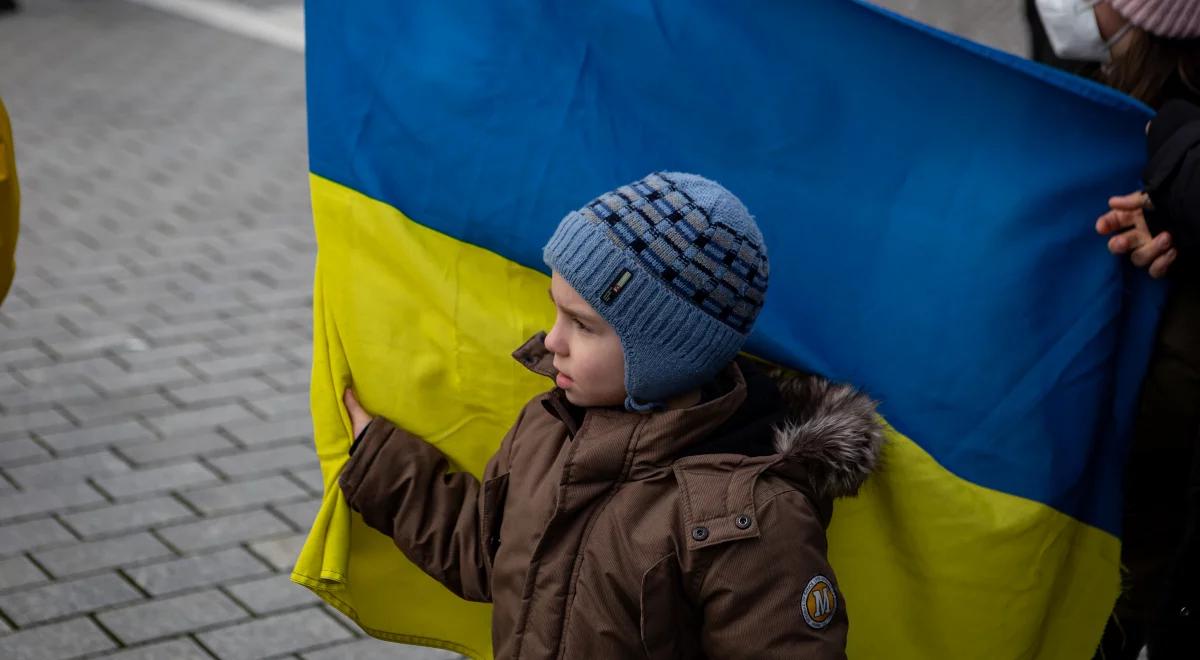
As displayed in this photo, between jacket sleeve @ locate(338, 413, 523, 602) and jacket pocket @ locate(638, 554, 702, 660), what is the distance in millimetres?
430

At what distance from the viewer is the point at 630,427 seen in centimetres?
229

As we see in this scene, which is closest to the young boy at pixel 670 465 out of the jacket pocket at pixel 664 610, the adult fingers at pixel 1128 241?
the jacket pocket at pixel 664 610

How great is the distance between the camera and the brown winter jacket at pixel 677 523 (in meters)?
2.14

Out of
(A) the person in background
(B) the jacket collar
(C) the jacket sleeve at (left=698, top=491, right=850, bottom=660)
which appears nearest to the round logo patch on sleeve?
(C) the jacket sleeve at (left=698, top=491, right=850, bottom=660)

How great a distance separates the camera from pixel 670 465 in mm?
2258

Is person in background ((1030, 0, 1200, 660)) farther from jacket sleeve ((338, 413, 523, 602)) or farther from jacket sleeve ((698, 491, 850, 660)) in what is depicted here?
jacket sleeve ((338, 413, 523, 602))

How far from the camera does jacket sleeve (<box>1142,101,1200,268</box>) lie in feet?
7.82

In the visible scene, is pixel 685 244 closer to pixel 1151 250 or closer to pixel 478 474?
pixel 1151 250

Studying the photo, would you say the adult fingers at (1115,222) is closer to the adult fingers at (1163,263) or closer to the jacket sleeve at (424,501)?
the adult fingers at (1163,263)

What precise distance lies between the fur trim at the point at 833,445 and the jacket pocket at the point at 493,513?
0.49 meters

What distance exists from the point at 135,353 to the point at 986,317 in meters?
4.11

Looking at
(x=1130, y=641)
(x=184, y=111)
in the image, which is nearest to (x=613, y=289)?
(x=1130, y=641)

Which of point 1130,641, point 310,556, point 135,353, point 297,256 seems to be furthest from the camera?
point 297,256

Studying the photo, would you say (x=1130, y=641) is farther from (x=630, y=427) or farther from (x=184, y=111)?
(x=184, y=111)
